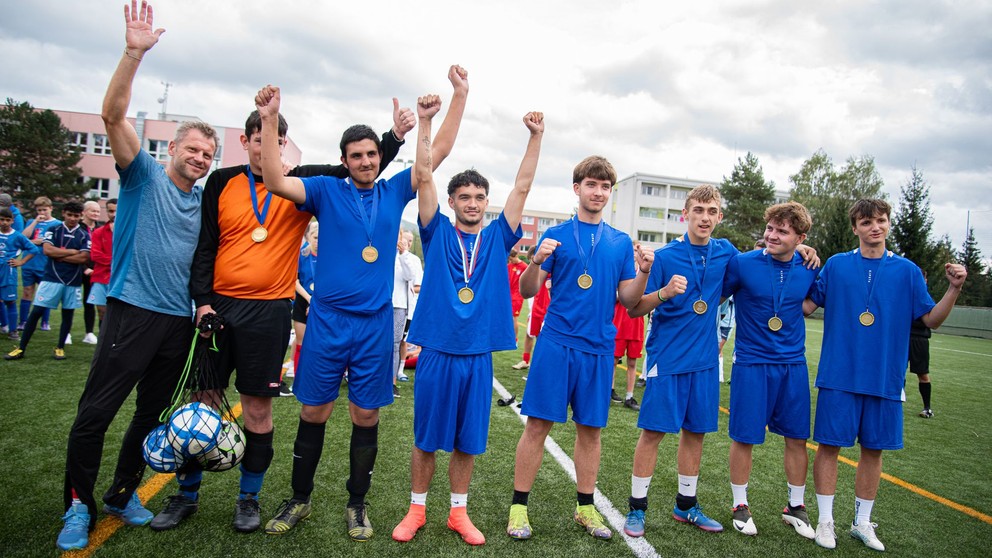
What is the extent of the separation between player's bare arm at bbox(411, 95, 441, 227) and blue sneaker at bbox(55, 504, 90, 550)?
8.01ft

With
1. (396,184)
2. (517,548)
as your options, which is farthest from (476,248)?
(517,548)

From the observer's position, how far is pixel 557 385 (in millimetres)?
3402

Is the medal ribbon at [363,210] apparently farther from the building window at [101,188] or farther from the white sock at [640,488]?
the building window at [101,188]

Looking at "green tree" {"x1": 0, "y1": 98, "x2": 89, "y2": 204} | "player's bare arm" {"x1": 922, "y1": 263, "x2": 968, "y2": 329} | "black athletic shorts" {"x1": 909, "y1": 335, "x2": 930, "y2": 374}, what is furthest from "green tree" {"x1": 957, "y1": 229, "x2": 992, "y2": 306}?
"green tree" {"x1": 0, "y1": 98, "x2": 89, "y2": 204}

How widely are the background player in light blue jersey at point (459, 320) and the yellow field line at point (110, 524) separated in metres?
1.28

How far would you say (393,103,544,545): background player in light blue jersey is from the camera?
320 cm

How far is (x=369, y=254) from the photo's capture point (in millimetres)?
3189

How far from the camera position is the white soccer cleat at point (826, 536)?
351 centimetres

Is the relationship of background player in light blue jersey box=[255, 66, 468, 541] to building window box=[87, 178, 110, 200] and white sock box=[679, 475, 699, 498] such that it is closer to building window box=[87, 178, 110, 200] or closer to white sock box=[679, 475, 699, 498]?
white sock box=[679, 475, 699, 498]

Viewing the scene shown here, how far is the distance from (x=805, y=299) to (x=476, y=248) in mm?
2430

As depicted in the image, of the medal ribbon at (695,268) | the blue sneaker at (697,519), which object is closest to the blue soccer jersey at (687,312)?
the medal ribbon at (695,268)

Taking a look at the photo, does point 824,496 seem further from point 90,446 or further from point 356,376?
point 90,446

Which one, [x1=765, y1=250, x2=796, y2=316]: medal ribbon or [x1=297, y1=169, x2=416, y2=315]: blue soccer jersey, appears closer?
[x1=297, y1=169, x2=416, y2=315]: blue soccer jersey

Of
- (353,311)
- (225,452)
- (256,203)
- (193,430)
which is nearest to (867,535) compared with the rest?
(353,311)
